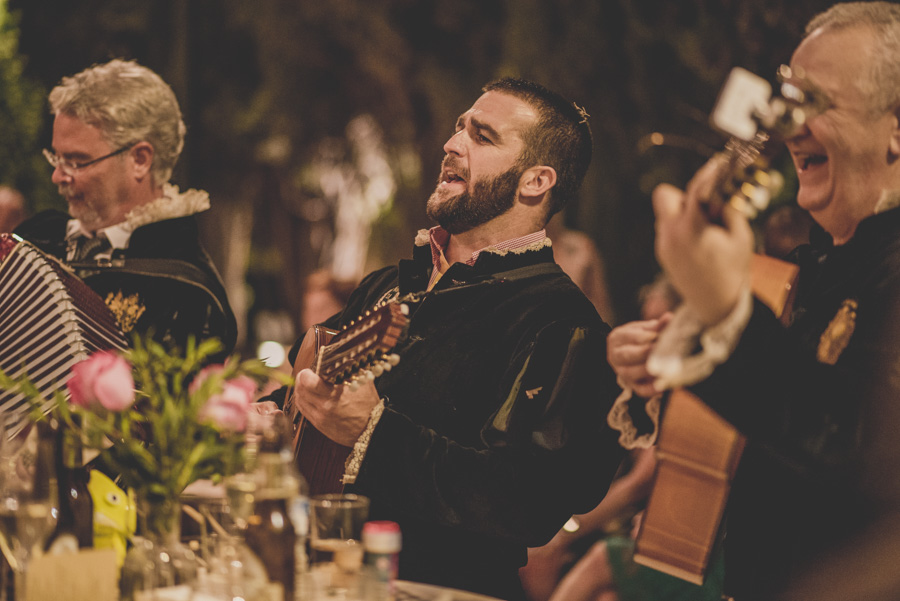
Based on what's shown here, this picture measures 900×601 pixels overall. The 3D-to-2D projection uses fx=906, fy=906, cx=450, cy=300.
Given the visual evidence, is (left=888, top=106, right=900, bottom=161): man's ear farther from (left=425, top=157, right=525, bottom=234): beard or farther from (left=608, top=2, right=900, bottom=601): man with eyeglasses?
(left=425, top=157, right=525, bottom=234): beard

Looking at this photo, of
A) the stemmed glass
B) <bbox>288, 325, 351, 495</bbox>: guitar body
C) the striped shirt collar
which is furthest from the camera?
the striped shirt collar

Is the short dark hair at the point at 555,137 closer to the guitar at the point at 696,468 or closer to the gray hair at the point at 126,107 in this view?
the guitar at the point at 696,468

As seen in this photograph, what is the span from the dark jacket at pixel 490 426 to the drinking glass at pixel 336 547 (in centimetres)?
55

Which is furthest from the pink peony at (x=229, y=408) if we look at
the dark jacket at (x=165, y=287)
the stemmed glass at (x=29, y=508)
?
the dark jacket at (x=165, y=287)

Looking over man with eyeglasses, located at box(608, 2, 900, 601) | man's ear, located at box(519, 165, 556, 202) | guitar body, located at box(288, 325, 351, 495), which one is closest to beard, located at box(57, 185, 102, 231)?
guitar body, located at box(288, 325, 351, 495)

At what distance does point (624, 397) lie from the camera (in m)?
2.13

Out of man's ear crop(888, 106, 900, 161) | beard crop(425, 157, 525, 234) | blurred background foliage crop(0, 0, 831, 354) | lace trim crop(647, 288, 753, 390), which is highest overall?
man's ear crop(888, 106, 900, 161)

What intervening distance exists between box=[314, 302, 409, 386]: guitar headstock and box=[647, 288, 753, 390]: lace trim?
2.27 feet

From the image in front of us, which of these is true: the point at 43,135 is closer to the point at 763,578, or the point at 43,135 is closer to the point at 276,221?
the point at 763,578

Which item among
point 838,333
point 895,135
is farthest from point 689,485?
point 895,135

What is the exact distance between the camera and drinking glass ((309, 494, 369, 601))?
5.79 feet

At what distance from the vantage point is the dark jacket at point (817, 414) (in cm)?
161

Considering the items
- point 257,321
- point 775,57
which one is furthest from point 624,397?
point 257,321

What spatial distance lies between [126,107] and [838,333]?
2.64 m
